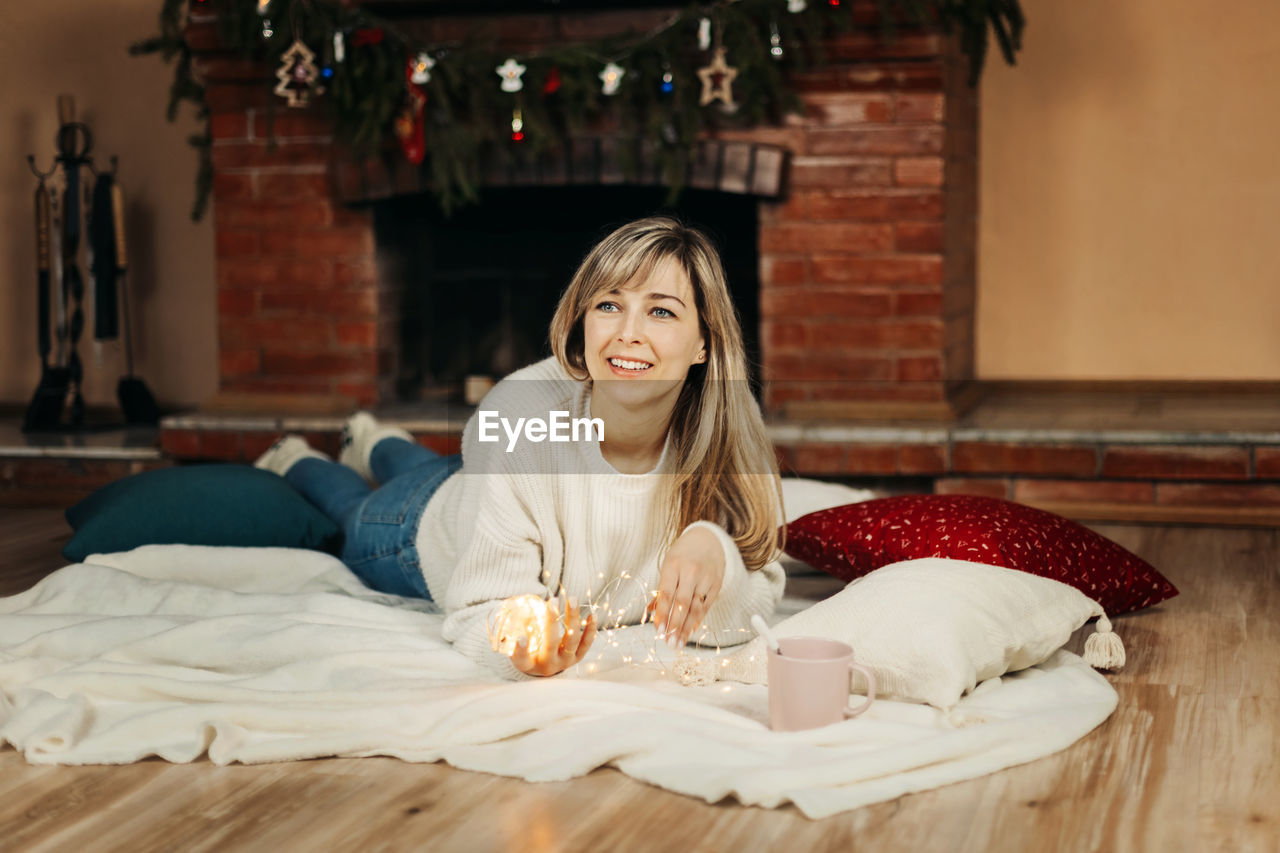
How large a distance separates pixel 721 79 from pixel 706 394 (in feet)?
5.32

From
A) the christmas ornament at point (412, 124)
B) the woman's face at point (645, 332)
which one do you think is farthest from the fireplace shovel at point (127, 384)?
the woman's face at point (645, 332)

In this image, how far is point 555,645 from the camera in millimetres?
1660

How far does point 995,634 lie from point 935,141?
1.76 meters

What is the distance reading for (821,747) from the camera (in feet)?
5.11

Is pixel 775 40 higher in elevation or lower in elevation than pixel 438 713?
higher

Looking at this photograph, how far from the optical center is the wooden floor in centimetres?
138

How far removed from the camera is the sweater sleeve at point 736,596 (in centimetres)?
176

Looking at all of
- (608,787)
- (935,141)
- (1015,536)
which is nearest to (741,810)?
(608,787)

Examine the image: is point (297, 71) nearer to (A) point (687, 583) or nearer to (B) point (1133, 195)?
(A) point (687, 583)

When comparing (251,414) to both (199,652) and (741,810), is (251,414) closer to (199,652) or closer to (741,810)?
(199,652)

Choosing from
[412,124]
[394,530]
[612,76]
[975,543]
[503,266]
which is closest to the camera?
[975,543]

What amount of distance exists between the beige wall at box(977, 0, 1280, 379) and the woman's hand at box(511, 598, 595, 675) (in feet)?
8.19

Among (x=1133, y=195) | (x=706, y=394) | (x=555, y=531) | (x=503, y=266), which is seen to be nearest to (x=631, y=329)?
(x=706, y=394)

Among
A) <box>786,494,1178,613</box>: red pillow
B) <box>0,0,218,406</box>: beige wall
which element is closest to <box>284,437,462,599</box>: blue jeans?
<box>786,494,1178,613</box>: red pillow
